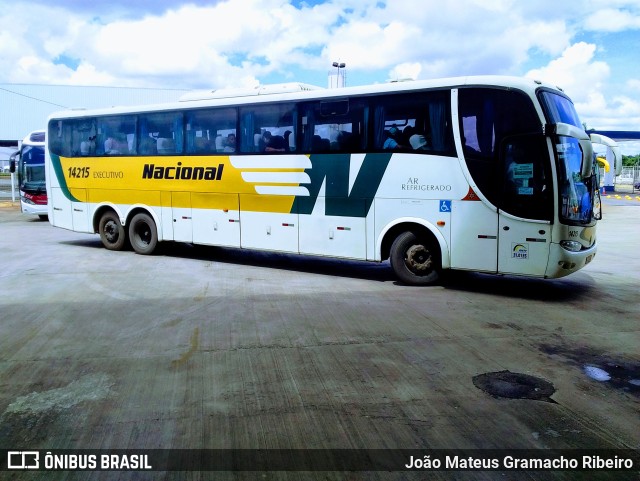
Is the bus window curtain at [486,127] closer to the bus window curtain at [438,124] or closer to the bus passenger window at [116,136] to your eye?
the bus window curtain at [438,124]

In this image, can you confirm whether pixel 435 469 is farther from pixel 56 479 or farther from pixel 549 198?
pixel 549 198

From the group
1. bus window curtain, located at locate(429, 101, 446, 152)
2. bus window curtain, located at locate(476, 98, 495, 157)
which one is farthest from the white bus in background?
bus window curtain, located at locate(476, 98, 495, 157)

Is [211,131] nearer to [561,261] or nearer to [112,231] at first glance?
[112,231]

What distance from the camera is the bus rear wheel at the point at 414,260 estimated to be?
9.81m

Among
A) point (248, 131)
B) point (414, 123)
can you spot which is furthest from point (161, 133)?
point (414, 123)

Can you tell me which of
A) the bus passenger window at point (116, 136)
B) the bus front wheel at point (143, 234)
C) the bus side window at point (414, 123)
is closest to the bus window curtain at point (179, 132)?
the bus passenger window at point (116, 136)

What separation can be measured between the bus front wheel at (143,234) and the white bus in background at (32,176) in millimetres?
10462

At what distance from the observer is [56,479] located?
3.65 m

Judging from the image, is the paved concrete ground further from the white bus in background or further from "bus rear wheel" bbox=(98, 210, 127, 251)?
the white bus in background

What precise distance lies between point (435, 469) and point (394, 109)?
282 inches

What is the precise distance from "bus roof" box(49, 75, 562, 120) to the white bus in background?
8.64m

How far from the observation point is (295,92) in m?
11.1

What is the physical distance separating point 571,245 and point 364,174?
3.56 meters

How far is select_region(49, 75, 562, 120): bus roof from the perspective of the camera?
8.88 m
